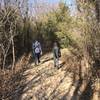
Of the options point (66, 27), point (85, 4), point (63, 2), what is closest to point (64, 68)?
point (66, 27)

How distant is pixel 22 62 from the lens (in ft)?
102

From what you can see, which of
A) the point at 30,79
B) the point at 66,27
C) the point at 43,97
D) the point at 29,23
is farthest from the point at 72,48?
the point at 29,23

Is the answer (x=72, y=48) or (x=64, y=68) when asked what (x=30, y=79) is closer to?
(x=64, y=68)

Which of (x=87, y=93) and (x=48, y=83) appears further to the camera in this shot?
(x=48, y=83)

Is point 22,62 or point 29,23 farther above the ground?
point 29,23

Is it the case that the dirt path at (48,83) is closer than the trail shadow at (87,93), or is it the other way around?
the trail shadow at (87,93)

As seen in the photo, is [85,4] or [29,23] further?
[29,23]

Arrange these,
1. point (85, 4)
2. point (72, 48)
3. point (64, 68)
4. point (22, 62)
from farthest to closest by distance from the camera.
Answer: point (22, 62) → point (72, 48) → point (64, 68) → point (85, 4)

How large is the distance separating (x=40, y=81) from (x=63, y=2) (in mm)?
11818

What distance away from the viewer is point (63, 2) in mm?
32344

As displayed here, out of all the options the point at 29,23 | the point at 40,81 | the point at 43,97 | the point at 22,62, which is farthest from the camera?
the point at 29,23

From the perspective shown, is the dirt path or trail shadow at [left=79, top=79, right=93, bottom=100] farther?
the dirt path

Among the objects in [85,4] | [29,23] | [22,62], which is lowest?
[22,62]

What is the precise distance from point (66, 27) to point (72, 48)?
162cm
